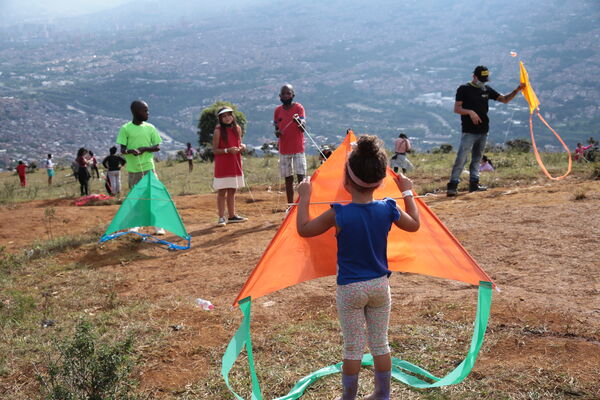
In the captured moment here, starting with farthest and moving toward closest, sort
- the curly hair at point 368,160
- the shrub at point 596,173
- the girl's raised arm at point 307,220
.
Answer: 1. the shrub at point 596,173
2. the girl's raised arm at point 307,220
3. the curly hair at point 368,160

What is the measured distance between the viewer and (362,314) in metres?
3.12

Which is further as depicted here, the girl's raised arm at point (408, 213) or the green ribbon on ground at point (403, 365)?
the green ribbon on ground at point (403, 365)

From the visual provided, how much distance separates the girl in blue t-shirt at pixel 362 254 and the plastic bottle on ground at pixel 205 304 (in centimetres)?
234

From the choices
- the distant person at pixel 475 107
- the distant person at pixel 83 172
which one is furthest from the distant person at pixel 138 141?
the distant person at pixel 83 172

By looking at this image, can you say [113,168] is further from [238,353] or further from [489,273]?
[238,353]

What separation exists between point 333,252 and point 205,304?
1902mm

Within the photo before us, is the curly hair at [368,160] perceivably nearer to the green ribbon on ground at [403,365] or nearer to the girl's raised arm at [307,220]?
the girl's raised arm at [307,220]

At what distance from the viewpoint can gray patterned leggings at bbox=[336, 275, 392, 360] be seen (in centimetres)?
306

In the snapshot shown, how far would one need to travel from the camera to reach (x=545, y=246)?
19.8ft

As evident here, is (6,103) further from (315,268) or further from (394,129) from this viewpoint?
(315,268)

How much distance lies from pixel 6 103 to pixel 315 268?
177818 millimetres

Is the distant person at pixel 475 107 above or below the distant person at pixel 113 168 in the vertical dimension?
above

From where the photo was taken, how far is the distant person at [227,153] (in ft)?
26.0

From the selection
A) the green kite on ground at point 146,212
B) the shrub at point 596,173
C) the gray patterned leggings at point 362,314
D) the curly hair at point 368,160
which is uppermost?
the curly hair at point 368,160
